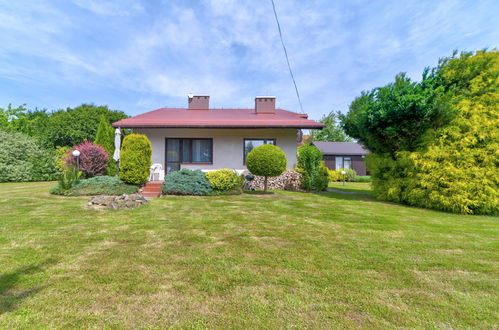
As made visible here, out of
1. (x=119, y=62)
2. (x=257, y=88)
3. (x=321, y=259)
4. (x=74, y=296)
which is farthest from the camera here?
(x=257, y=88)

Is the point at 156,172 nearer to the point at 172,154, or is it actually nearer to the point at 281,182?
the point at 172,154

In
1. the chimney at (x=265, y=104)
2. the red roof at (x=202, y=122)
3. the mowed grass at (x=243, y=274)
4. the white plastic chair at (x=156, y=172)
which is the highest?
the chimney at (x=265, y=104)

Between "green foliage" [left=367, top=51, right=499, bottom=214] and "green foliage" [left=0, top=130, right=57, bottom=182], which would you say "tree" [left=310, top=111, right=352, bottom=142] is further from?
"green foliage" [left=0, top=130, right=57, bottom=182]

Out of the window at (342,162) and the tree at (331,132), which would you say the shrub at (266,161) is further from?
the tree at (331,132)

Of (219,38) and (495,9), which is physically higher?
(219,38)

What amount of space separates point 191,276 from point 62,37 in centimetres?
1101

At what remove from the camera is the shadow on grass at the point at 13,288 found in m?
1.78

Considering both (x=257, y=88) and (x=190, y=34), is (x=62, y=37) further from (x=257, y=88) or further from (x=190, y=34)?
(x=257, y=88)

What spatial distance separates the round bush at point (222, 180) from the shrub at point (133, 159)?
2635 mm

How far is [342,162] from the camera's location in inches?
965

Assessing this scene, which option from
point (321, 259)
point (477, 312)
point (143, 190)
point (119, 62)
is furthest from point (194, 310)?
point (119, 62)

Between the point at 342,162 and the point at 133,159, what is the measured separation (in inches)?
887

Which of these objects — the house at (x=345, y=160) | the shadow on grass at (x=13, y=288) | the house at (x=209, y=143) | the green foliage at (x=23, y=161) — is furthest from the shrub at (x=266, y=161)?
the house at (x=345, y=160)

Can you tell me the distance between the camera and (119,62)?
10.8m
